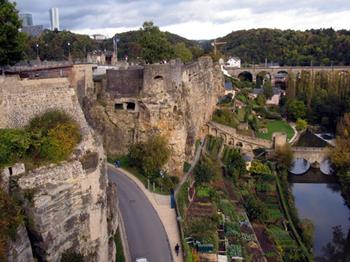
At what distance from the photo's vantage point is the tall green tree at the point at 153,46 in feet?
147

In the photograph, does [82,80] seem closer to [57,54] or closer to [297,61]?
[57,54]

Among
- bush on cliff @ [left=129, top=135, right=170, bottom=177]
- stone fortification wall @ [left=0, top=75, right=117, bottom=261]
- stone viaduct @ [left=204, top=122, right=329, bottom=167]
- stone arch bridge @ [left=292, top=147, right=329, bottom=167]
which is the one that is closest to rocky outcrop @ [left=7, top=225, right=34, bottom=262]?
stone fortification wall @ [left=0, top=75, right=117, bottom=261]

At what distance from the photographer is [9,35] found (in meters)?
22.4

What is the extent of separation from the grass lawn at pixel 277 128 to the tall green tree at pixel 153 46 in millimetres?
17839

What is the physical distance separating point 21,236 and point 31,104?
6.72m

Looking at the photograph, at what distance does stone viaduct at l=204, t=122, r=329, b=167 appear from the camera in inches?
1866

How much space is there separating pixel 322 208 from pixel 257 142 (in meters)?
12.9

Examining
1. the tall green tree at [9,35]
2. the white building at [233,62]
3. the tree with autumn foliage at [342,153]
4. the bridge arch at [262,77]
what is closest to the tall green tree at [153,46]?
the tree with autumn foliage at [342,153]

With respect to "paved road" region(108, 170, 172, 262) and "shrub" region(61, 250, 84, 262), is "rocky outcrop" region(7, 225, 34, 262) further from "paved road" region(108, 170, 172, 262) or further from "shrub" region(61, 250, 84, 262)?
"paved road" region(108, 170, 172, 262)

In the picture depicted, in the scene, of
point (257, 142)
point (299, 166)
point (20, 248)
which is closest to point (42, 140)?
point (20, 248)

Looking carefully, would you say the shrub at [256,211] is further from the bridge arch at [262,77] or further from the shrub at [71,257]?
the bridge arch at [262,77]

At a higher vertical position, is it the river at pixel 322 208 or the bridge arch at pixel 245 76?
the bridge arch at pixel 245 76

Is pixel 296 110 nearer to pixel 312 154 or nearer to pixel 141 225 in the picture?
pixel 312 154

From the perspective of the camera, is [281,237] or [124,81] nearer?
[281,237]
